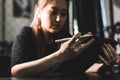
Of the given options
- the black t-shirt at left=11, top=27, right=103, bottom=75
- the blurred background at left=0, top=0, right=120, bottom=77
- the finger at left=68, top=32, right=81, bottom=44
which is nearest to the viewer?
the finger at left=68, top=32, right=81, bottom=44

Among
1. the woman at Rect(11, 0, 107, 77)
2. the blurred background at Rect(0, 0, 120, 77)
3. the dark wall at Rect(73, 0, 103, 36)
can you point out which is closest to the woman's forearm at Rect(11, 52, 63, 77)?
the woman at Rect(11, 0, 107, 77)

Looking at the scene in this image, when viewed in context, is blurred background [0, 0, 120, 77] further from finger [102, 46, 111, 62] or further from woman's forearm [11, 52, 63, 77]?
woman's forearm [11, 52, 63, 77]

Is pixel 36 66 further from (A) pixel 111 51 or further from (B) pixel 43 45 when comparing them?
(A) pixel 111 51

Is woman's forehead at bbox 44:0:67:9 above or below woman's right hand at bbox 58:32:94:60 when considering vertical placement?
above

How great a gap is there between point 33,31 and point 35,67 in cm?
25

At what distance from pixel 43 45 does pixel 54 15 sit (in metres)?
0.15

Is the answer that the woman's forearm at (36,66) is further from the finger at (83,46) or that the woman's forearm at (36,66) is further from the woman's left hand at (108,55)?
the woman's left hand at (108,55)

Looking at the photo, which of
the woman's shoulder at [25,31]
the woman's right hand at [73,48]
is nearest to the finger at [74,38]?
the woman's right hand at [73,48]

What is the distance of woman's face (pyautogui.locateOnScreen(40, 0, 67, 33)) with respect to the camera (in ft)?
4.00

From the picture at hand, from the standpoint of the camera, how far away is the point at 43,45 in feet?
4.18

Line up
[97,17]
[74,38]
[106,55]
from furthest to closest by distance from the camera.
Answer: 1. [97,17]
2. [106,55]
3. [74,38]

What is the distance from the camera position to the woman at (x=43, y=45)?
1.06 m

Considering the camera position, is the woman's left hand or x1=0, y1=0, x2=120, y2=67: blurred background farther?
x1=0, y1=0, x2=120, y2=67: blurred background

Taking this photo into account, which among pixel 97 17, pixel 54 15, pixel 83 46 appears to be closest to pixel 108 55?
pixel 83 46
